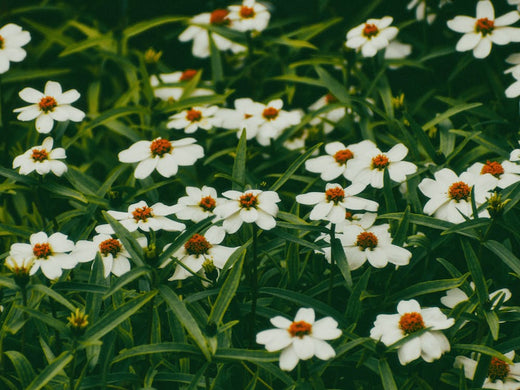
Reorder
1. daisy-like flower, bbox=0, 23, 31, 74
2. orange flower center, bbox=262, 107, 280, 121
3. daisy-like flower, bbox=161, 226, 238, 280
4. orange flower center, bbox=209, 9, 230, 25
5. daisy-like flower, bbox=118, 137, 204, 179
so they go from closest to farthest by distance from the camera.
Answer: daisy-like flower, bbox=161, 226, 238, 280, daisy-like flower, bbox=118, 137, 204, 179, daisy-like flower, bbox=0, 23, 31, 74, orange flower center, bbox=262, 107, 280, 121, orange flower center, bbox=209, 9, 230, 25

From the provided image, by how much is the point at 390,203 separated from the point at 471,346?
46 cm

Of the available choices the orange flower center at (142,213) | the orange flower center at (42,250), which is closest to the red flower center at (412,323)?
the orange flower center at (142,213)

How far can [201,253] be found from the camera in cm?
160

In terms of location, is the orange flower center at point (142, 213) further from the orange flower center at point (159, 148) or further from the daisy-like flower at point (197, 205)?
the orange flower center at point (159, 148)

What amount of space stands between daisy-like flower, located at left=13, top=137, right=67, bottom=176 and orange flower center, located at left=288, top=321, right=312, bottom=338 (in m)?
0.85

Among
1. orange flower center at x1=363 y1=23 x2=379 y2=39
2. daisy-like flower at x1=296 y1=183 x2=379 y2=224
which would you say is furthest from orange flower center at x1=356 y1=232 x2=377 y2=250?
orange flower center at x1=363 y1=23 x2=379 y2=39

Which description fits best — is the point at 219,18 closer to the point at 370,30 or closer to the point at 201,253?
the point at 370,30

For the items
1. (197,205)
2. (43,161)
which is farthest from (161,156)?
(43,161)

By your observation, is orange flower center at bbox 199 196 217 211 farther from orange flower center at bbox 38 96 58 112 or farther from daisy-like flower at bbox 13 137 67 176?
orange flower center at bbox 38 96 58 112

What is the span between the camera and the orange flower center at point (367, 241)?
1.59 metres

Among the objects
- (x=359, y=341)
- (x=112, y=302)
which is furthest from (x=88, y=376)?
(x=359, y=341)

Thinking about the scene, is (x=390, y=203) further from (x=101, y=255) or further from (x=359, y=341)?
(x=101, y=255)

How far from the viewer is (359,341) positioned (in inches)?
52.2

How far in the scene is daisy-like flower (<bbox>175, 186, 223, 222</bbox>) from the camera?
1665 millimetres
